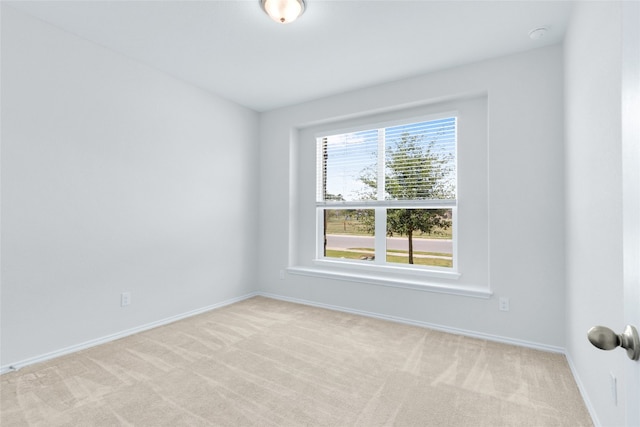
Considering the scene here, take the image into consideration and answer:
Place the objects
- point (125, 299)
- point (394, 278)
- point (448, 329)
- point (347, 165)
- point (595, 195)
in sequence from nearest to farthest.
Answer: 1. point (595, 195)
2. point (125, 299)
3. point (448, 329)
4. point (394, 278)
5. point (347, 165)

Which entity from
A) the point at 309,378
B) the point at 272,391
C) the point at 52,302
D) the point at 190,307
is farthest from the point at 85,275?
the point at 309,378

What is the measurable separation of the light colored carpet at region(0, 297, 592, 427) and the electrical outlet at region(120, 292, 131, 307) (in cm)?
33

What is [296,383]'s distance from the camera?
2.12m

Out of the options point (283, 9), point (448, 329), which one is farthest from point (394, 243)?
point (283, 9)

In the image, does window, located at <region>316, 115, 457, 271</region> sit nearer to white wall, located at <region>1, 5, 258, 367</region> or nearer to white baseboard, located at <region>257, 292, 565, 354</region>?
white baseboard, located at <region>257, 292, 565, 354</region>

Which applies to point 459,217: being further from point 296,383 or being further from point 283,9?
point 283,9

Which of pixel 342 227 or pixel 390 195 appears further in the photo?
pixel 342 227

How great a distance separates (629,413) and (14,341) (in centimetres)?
337

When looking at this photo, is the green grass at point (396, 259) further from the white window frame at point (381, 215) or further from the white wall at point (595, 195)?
the white wall at point (595, 195)

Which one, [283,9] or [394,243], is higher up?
[283,9]

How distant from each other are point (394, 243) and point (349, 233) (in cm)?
64

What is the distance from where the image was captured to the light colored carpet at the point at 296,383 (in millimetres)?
1772

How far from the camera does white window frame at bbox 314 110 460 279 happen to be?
3.32 m

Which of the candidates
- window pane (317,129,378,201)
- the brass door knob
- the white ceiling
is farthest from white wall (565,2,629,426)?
window pane (317,129,378,201)
